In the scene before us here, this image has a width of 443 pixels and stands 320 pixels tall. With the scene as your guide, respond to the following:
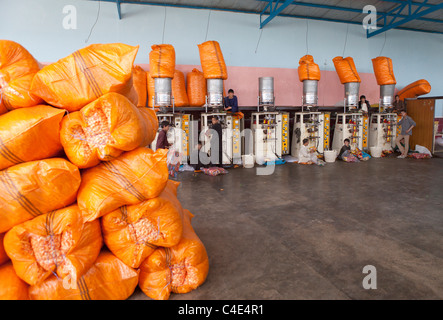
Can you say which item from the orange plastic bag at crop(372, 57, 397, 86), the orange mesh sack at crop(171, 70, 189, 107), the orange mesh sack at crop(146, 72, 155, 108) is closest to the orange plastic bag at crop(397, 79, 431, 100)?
the orange plastic bag at crop(372, 57, 397, 86)

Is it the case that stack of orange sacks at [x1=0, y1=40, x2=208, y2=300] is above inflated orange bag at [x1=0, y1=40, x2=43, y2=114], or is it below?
below

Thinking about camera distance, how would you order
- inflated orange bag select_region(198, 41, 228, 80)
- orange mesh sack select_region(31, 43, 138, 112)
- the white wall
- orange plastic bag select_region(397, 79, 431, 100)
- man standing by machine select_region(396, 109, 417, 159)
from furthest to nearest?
orange plastic bag select_region(397, 79, 431, 100) < man standing by machine select_region(396, 109, 417, 159) < the white wall < inflated orange bag select_region(198, 41, 228, 80) < orange mesh sack select_region(31, 43, 138, 112)

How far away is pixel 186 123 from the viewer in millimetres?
6297

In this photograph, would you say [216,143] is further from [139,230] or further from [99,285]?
[99,285]

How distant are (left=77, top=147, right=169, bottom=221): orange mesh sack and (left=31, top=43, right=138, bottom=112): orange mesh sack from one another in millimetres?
388

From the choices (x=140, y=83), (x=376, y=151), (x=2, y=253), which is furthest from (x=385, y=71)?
(x=2, y=253)

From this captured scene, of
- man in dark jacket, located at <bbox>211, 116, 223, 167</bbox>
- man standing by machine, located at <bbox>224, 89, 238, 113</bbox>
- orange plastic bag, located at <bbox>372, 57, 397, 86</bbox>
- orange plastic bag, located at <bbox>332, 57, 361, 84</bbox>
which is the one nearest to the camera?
man in dark jacket, located at <bbox>211, 116, 223, 167</bbox>

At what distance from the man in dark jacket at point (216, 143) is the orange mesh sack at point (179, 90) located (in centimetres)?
107

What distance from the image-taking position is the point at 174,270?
6.12 feet

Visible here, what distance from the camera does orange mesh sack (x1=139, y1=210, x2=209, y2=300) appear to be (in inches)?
71.2

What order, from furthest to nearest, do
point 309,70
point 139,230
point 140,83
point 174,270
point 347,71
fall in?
point 347,71, point 309,70, point 140,83, point 174,270, point 139,230

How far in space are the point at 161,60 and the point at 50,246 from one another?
14.8 ft

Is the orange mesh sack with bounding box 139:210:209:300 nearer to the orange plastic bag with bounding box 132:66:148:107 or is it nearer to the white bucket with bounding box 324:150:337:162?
the orange plastic bag with bounding box 132:66:148:107
